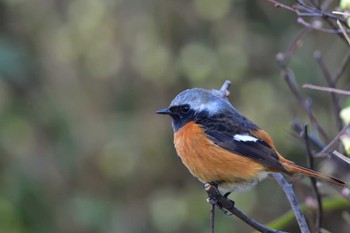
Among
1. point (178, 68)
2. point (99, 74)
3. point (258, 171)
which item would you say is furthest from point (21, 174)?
point (258, 171)

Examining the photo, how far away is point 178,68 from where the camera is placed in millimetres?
6273

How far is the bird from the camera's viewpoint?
3.61 m

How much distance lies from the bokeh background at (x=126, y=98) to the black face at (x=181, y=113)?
7.21 ft

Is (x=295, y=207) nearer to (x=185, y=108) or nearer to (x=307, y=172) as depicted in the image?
(x=307, y=172)

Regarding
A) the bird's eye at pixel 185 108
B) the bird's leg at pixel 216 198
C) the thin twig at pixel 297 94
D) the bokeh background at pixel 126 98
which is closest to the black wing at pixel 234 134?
the bird's eye at pixel 185 108

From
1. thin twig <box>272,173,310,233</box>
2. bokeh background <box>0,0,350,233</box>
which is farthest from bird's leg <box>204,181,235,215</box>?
bokeh background <box>0,0,350,233</box>

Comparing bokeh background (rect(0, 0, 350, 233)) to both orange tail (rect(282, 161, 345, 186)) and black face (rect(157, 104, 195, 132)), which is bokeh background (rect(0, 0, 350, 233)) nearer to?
black face (rect(157, 104, 195, 132))

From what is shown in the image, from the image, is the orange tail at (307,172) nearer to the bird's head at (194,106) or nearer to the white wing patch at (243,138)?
the white wing patch at (243,138)

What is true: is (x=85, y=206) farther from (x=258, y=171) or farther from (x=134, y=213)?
(x=258, y=171)

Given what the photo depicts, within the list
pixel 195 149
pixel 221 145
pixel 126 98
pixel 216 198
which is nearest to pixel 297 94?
pixel 221 145

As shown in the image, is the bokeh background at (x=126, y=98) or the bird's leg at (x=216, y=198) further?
the bokeh background at (x=126, y=98)

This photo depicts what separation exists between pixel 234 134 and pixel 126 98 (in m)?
3.15

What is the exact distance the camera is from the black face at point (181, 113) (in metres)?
3.84

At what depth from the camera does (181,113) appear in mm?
3871
